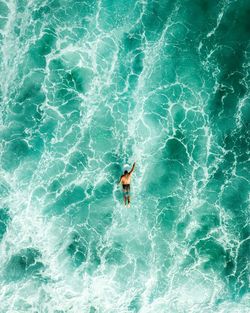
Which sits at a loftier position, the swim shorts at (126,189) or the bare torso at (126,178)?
the bare torso at (126,178)

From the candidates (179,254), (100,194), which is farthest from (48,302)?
(179,254)

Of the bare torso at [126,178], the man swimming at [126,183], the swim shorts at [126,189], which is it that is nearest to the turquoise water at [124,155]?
the man swimming at [126,183]

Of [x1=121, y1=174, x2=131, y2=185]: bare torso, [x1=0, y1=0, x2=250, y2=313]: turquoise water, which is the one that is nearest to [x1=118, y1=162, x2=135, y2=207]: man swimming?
[x1=121, y1=174, x2=131, y2=185]: bare torso

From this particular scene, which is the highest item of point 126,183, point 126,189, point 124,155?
point 124,155

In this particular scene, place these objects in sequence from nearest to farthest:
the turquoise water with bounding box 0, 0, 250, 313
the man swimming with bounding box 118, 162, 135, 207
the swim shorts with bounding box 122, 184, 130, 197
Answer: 1. the man swimming with bounding box 118, 162, 135, 207
2. the swim shorts with bounding box 122, 184, 130, 197
3. the turquoise water with bounding box 0, 0, 250, 313

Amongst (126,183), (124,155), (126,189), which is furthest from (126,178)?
(124,155)

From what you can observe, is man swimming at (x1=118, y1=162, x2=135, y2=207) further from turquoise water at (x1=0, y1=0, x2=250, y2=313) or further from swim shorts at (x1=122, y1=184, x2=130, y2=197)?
turquoise water at (x1=0, y1=0, x2=250, y2=313)

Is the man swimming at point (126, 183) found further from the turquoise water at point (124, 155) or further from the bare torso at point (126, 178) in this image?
the turquoise water at point (124, 155)

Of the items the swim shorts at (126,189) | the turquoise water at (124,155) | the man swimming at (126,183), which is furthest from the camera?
the turquoise water at (124,155)

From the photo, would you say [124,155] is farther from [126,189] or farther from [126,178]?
[126,178]
